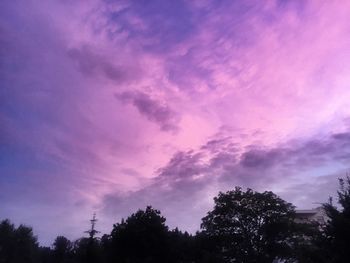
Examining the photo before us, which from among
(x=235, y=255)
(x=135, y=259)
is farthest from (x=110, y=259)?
(x=235, y=255)

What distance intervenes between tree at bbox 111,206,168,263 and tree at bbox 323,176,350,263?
31872 mm

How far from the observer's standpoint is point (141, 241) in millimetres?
48594

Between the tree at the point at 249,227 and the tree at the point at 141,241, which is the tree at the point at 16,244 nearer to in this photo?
the tree at the point at 141,241

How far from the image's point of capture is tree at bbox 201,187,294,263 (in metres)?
49.0

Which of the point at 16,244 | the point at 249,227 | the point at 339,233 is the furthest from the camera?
the point at 16,244

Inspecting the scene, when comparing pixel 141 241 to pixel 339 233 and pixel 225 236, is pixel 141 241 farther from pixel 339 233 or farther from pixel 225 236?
pixel 339 233

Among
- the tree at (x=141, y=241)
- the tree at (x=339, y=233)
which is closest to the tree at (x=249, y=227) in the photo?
the tree at (x=141, y=241)

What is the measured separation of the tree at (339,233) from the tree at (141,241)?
31.9 meters

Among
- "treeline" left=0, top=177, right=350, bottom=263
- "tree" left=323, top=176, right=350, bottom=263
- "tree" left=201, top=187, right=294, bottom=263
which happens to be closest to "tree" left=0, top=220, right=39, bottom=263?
"treeline" left=0, top=177, right=350, bottom=263

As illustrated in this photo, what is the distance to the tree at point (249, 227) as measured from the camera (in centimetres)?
4903

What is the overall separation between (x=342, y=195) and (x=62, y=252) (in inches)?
3123

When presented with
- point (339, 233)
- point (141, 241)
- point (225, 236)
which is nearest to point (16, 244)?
point (141, 241)

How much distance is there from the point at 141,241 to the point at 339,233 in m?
34.4

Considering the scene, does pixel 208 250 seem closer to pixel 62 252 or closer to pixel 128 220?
pixel 128 220
